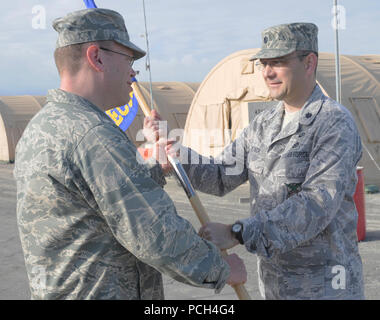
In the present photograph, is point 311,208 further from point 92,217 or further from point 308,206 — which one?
point 92,217

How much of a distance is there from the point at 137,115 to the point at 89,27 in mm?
18263

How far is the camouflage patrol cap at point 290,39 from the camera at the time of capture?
2.67 meters

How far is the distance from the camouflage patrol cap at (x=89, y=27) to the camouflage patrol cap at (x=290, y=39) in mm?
971

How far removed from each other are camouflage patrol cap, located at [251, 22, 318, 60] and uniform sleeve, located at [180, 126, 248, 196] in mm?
608

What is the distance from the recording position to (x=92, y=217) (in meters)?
1.84

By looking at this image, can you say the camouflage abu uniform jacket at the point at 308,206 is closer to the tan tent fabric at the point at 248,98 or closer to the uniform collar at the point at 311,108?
the uniform collar at the point at 311,108

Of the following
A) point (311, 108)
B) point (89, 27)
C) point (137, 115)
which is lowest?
point (137, 115)

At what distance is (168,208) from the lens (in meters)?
1.81

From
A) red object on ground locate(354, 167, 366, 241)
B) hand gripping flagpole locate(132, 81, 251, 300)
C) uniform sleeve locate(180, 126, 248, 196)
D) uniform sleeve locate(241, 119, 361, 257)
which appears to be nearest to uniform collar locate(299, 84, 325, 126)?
uniform sleeve locate(241, 119, 361, 257)

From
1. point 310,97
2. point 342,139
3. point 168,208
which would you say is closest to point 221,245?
point 168,208

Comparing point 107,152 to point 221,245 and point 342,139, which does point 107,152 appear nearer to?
point 221,245

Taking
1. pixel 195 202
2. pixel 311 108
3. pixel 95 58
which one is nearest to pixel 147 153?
pixel 195 202

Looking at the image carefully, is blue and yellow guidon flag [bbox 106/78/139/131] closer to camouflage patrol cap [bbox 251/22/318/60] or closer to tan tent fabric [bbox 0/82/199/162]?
camouflage patrol cap [bbox 251/22/318/60]

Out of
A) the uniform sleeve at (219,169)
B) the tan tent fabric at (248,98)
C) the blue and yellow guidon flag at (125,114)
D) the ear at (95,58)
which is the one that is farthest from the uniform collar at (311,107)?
the tan tent fabric at (248,98)
